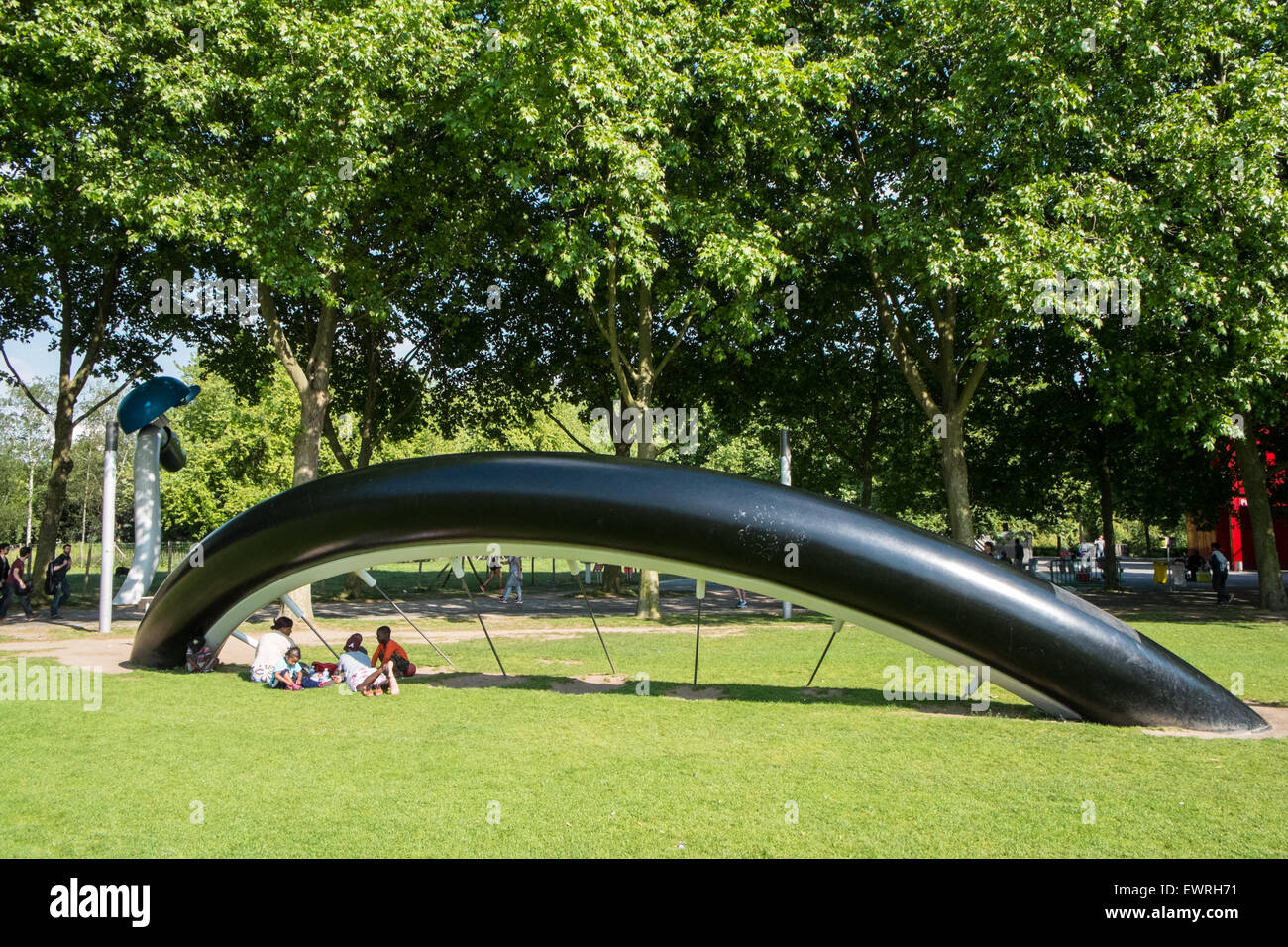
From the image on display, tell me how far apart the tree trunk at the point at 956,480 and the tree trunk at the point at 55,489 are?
71.4ft

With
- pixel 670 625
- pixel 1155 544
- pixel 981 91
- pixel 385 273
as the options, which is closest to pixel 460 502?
pixel 670 625

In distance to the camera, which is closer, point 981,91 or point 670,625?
point 981,91

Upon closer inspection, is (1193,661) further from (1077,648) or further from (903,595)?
(903,595)

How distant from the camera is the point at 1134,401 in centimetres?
2038

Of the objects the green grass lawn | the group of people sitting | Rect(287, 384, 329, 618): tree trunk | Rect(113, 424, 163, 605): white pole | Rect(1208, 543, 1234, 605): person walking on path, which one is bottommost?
the green grass lawn

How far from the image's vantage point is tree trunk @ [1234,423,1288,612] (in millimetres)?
22219

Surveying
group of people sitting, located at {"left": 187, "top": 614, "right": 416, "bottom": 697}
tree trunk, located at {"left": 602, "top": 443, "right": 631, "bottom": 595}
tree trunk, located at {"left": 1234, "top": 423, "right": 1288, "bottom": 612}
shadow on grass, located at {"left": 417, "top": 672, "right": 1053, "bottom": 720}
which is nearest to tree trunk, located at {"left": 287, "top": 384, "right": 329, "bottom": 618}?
group of people sitting, located at {"left": 187, "top": 614, "right": 416, "bottom": 697}

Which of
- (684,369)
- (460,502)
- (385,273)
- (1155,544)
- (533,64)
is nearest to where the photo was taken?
(460,502)

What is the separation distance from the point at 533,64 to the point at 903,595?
1294 centimetres

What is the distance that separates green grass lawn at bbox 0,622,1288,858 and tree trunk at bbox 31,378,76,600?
15.2 meters

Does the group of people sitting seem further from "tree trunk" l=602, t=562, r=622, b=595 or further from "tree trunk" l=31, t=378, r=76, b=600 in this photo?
"tree trunk" l=602, t=562, r=622, b=595

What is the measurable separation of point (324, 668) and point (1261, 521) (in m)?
21.7

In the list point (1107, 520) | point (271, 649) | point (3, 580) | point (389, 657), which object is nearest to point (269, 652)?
point (271, 649)

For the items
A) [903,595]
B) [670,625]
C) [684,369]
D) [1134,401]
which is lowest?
[670,625]
